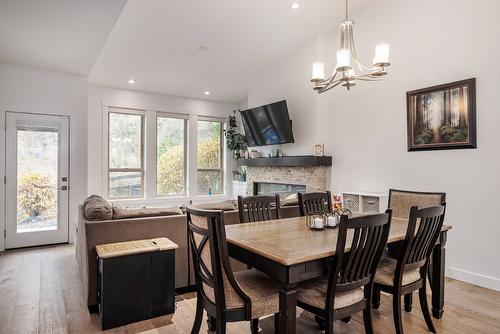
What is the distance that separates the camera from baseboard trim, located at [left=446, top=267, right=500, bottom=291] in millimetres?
3290

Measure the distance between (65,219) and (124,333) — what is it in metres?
3.36

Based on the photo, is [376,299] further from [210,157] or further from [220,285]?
[210,157]

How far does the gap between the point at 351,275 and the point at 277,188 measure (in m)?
4.38

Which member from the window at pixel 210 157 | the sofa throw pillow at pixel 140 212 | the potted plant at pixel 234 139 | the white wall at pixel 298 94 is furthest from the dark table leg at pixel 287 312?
the window at pixel 210 157

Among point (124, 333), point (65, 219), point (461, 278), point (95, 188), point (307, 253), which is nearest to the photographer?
point (307, 253)

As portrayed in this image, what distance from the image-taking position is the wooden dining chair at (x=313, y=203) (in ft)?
10.0

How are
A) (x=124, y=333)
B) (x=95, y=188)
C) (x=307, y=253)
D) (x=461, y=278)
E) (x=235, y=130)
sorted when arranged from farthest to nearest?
(x=235, y=130) → (x=95, y=188) → (x=461, y=278) → (x=124, y=333) → (x=307, y=253)

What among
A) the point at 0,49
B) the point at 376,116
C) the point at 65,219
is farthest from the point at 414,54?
the point at 65,219

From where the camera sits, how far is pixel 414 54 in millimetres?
4023

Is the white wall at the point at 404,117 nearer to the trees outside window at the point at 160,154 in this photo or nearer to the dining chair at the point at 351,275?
the dining chair at the point at 351,275

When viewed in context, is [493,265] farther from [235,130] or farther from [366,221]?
[235,130]

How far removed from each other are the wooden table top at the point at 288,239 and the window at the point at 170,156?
4.62 m

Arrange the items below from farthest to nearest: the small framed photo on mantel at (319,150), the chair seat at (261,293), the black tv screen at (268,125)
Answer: the black tv screen at (268,125) → the small framed photo on mantel at (319,150) → the chair seat at (261,293)

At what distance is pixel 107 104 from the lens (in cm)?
609
